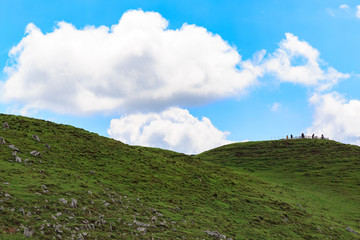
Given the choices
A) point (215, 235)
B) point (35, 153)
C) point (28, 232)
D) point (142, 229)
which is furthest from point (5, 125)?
point (215, 235)

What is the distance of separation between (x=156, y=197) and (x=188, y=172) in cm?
1759

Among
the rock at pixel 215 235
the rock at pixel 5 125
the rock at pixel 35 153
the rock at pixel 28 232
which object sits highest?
the rock at pixel 5 125

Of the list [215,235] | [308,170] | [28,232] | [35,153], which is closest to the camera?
[28,232]

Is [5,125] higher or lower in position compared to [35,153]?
higher

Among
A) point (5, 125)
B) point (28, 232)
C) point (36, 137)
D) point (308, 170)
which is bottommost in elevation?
point (28, 232)

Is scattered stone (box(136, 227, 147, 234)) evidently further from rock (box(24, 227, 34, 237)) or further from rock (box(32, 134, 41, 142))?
rock (box(32, 134, 41, 142))

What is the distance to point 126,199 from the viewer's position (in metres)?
32.5

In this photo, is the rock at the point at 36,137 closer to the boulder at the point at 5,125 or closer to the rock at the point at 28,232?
the boulder at the point at 5,125

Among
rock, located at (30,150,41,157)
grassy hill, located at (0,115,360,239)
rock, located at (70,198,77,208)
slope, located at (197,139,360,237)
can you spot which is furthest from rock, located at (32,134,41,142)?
slope, located at (197,139,360,237)

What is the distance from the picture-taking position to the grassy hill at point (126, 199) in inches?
908

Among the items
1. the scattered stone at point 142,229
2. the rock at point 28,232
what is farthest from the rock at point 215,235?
the rock at point 28,232

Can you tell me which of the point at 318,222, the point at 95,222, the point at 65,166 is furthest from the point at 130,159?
the point at 318,222

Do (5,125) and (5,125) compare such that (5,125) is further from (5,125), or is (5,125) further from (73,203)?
(73,203)

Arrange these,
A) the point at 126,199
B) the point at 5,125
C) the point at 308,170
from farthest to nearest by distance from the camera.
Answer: the point at 308,170 < the point at 5,125 < the point at 126,199
